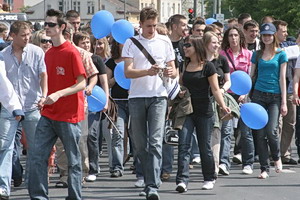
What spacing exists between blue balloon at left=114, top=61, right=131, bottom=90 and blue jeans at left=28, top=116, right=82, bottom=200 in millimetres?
2514

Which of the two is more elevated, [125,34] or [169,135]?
[125,34]

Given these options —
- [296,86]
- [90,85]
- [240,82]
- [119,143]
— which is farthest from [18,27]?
[296,86]

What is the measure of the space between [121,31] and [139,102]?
8.33 feet

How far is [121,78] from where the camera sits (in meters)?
11.8

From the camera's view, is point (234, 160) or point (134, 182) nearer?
point (134, 182)

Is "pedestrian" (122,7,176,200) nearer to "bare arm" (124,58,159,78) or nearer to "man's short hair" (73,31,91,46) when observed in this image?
"bare arm" (124,58,159,78)

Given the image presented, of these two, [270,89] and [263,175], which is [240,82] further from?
[263,175]

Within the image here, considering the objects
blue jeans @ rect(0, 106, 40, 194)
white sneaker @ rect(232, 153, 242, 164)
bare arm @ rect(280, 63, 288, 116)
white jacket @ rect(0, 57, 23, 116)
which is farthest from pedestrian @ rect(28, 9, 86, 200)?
white sneaker @ rect(232, 153, 242, 164)

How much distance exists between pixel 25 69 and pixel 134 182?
2.12 m

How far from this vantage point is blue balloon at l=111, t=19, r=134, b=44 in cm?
1239

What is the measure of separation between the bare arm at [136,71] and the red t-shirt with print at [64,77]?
85cm

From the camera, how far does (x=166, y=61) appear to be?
10.2 metres

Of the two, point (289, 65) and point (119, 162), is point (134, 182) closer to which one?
point (119, 162)


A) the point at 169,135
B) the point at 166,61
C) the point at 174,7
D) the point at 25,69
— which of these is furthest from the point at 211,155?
the point at 174,7
